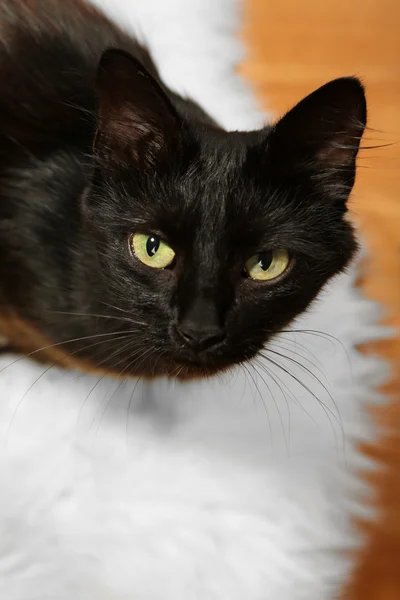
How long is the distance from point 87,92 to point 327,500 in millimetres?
712

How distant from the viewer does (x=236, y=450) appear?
100 centimetres

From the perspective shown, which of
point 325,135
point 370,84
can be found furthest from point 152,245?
→ point 370,84

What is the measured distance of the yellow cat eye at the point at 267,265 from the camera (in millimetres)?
787

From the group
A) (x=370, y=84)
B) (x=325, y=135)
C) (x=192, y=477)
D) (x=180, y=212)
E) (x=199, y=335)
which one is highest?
(x=370, y=84)

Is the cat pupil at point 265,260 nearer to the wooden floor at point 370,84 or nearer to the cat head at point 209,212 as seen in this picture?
the cat head at point 209,212

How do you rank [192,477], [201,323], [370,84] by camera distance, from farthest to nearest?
[370,84]
[192,477]
[201,323]

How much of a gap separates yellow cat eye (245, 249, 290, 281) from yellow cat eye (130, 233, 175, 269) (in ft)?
0.32

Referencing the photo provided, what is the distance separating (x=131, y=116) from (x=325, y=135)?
24 centimetres

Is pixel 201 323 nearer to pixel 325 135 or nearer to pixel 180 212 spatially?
pixel 180 212

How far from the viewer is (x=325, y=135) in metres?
0.77

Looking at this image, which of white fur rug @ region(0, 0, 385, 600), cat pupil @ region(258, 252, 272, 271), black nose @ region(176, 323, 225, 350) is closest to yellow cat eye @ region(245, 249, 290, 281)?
cat pupil @ region(258, 252, 272, 271)

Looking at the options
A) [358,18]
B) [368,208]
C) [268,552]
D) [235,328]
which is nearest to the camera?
[235,328]

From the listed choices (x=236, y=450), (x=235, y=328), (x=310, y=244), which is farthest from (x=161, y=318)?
(x=236, y=450)

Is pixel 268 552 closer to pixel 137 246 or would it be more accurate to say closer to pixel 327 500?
pixel 327 500
